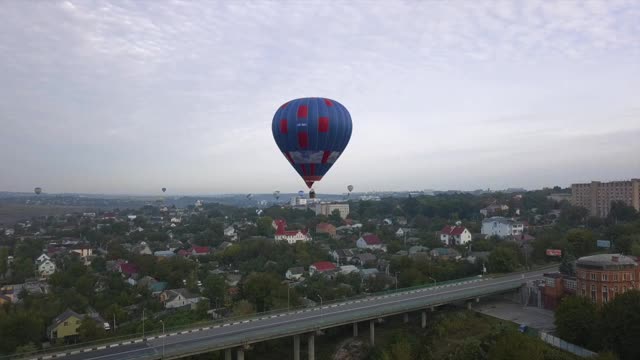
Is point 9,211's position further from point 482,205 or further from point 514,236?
point 514,236

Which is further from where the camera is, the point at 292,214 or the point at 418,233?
the point at 292,214

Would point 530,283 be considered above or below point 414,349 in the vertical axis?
above

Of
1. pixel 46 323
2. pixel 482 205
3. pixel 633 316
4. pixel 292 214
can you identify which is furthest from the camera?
pixel 292 214

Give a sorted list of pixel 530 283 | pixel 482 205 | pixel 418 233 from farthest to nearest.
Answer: pixel 482 205
pixel 418 233
pixel 530 283

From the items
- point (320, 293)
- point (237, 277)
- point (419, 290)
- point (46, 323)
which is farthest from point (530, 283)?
point (46, 323)

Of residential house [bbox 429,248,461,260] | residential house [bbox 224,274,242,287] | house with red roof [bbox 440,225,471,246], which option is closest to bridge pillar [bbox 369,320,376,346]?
residential house [bbox 224,274,242,287]

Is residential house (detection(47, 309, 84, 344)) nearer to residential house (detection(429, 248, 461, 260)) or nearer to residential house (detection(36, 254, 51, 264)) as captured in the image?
residential house (detection(36, 254, 51, 264))

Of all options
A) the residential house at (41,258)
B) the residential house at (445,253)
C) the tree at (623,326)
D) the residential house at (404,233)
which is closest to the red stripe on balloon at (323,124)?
the tree at (623,326)

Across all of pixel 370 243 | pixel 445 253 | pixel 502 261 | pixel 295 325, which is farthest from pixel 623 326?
pixel 370 243
